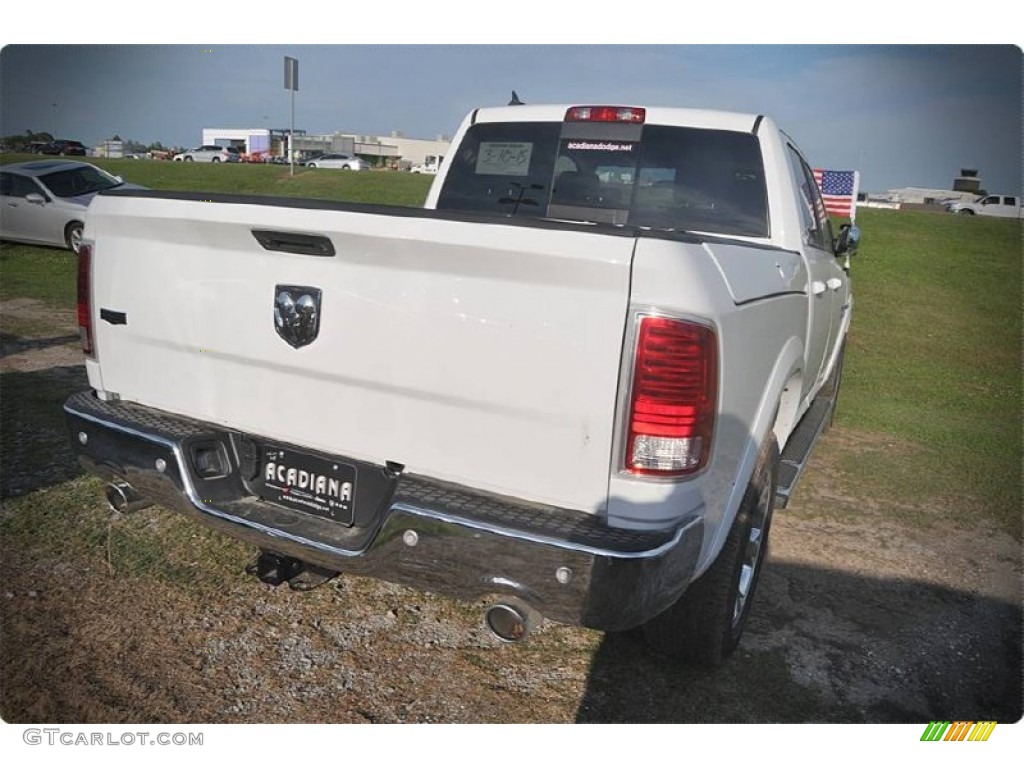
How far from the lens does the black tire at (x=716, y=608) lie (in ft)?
9.41

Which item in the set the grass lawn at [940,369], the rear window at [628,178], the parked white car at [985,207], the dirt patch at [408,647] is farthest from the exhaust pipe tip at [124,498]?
the parked white car at [985,207]

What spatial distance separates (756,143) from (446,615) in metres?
2.58

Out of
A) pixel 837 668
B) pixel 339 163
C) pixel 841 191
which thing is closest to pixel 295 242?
pixel 837 668

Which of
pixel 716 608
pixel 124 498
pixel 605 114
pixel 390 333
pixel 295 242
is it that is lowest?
pixel 716 608

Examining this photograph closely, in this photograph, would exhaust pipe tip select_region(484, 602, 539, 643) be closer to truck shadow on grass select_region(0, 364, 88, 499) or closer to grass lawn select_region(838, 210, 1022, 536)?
truck shadow on grass select_region(0, 364, 88, 499)

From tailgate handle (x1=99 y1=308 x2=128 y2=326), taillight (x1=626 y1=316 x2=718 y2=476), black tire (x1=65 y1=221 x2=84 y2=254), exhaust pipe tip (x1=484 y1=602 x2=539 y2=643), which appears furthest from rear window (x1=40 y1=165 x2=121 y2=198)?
taillight (x1=626 y1=316 x2=718 y2=476)

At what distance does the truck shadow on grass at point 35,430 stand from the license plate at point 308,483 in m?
2.26

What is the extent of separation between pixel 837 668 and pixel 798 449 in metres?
1.36

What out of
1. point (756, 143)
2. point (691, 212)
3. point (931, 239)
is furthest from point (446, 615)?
point (931, 239)

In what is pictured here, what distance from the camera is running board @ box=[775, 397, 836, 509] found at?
3.60 m

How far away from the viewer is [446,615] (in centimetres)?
336

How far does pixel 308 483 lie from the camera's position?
2711 mm

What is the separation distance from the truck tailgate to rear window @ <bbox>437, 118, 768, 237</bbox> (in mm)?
1747

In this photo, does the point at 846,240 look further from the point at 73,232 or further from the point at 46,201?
the point at 46,201
